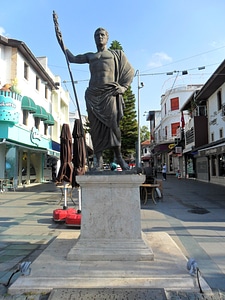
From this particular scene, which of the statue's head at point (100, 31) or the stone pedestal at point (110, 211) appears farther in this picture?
the statue's head at point (100, 31)

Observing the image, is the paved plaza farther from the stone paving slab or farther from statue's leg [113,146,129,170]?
statue's leg [113,146,129,170]

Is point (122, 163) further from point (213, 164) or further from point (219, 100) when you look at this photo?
point (213, 164)

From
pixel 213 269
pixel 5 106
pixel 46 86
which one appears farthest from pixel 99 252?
pixel 46 86

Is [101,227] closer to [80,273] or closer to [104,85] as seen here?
[80,273]

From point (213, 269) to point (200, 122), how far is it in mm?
21748

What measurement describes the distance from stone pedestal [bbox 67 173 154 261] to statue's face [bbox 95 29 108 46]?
2376 mm

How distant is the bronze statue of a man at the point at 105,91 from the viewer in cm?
450

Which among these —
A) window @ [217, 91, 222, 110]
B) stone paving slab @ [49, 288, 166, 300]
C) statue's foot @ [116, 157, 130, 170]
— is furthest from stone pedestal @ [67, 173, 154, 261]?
window @ [217, 91, 222, 110]

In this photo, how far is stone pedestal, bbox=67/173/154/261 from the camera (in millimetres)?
3938

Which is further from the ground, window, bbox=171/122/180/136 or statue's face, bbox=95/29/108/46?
window, bbox=171/122/180/136

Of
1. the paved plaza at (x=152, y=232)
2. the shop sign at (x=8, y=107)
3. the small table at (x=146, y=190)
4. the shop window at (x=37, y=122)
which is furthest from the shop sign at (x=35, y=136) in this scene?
the small table at (x=146, y=190)

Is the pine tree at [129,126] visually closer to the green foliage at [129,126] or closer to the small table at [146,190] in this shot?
the green foliage at [129,126]

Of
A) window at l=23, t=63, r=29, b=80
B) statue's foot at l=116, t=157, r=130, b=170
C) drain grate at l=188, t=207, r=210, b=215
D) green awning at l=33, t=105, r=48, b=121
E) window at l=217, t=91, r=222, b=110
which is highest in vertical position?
window at l=23, t=63, r=29, b=80

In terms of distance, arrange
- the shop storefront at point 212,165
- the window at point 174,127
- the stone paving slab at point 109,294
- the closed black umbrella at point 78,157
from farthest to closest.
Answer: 1. the window at point 174,127
2. the shop storefront at point 212,165
3. the closed black umbrella at point 78,157
4. the stone paving slab at point 109,294
